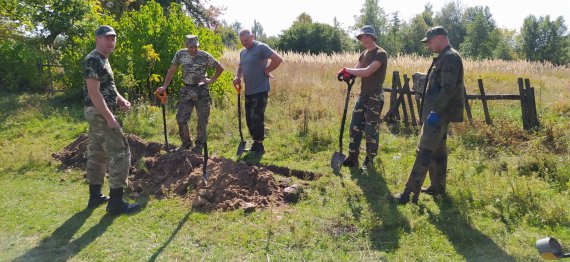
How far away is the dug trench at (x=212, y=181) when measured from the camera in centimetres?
513

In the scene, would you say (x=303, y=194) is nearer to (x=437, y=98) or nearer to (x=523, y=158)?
(x=437, y=98)

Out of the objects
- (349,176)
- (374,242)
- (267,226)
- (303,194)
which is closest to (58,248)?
(267,226)

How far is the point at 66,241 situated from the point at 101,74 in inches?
71.3

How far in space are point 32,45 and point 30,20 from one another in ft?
4.00

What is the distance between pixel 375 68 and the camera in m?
5.52

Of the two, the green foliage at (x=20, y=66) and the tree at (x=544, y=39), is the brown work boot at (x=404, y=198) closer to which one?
the green foliage at (x=20, y=66)

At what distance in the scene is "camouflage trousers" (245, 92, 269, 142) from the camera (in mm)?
6715

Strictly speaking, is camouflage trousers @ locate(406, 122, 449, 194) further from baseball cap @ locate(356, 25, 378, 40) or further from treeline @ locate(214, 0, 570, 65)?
treeline @ locate(214, 0, 570, 65)

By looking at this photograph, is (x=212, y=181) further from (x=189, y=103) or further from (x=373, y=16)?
(x=373, y=16)

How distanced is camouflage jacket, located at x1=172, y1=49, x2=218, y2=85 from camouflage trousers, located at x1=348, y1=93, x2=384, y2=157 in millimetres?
2396

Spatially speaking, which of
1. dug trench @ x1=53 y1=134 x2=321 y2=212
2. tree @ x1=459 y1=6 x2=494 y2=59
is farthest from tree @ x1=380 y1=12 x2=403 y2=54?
dug trench @ x1=53 y1=134 x2=321 y2=212

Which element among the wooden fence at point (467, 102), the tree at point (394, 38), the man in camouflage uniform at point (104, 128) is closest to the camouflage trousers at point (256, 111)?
the man in camouflage uniform at point (104, 128)

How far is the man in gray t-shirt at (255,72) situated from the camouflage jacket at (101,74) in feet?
7.05

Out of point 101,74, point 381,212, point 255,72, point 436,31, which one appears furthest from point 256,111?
point 436,31
